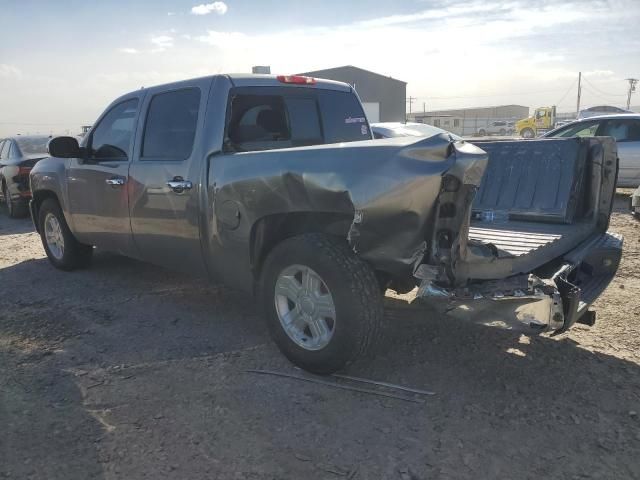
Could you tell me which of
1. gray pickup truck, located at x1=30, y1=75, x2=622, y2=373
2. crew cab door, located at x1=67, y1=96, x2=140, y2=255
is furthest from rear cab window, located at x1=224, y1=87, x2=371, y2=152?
crew cab door, located at x1=67, y1=96, x2=140, y2=255

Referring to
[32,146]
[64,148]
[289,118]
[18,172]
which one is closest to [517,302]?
[289,118]

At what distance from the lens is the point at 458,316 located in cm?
297

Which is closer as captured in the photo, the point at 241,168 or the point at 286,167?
the point at 286,167

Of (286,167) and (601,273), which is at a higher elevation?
(286,167)

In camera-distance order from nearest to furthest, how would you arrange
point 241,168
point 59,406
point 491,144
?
point 59,406 < point 241,168 < point 491,144

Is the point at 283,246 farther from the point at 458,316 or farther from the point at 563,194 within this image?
the point at 563,194

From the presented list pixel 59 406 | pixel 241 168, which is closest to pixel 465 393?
pixel 241 168

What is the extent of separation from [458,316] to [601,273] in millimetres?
1564

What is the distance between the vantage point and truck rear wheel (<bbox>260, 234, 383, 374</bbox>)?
121 inches

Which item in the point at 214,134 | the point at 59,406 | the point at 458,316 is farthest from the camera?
the point at 214,134

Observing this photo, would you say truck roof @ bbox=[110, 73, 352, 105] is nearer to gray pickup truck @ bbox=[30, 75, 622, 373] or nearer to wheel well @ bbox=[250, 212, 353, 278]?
gray pickup truck @ bbox=[30, 75, 622, 373]

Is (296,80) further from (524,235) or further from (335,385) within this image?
(335,385)

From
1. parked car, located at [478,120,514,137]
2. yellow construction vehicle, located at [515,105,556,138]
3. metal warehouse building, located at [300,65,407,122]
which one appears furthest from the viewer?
parked car, located at [478,120,514,137]

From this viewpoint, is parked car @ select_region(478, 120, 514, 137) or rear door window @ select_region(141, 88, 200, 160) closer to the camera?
rear door window @ select_region(141, 88, 200, 160)
